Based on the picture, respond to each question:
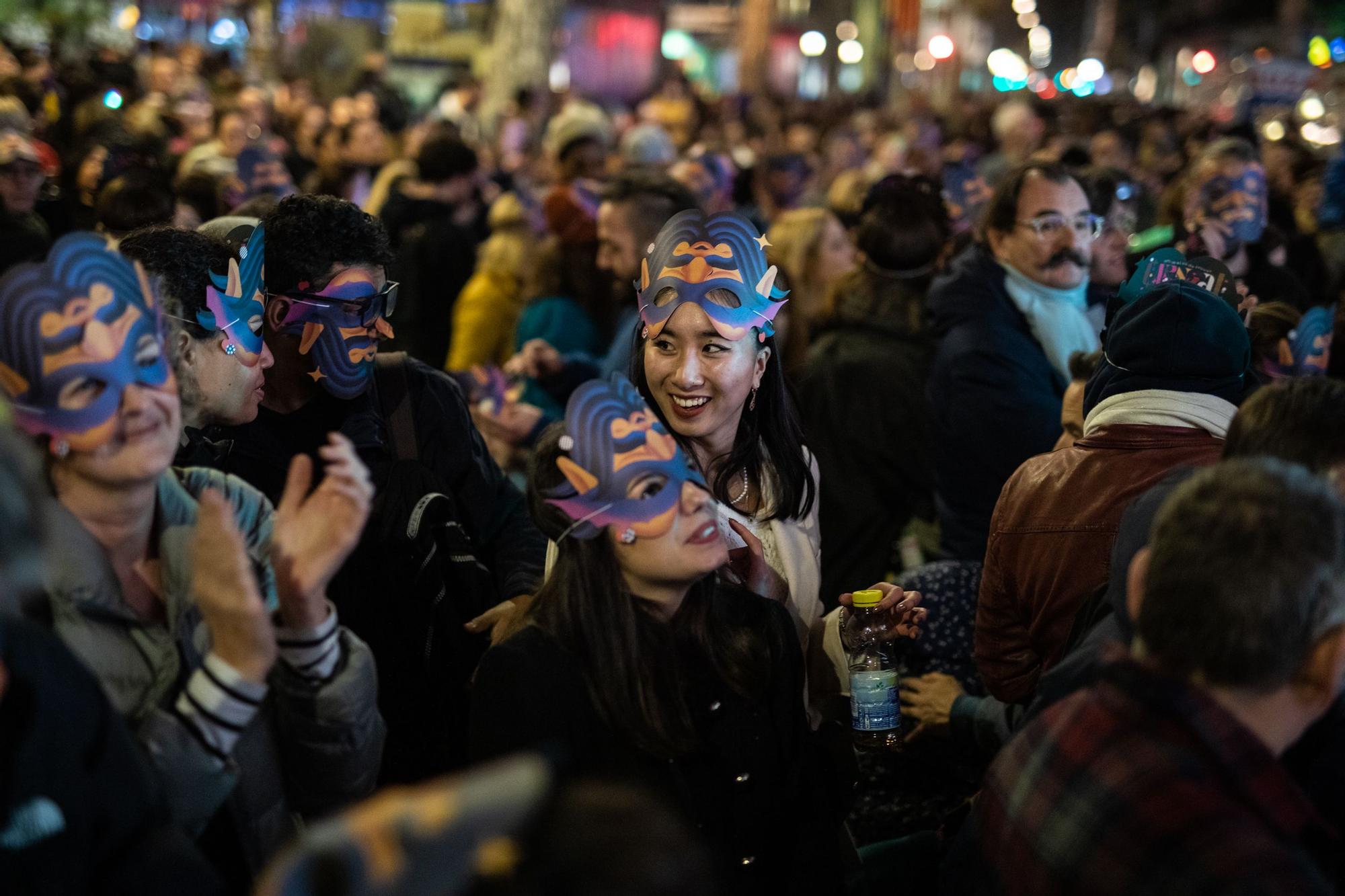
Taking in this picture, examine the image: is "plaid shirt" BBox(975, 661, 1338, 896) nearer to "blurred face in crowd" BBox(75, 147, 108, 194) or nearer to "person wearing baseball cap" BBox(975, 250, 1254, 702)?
"person wearing baseball cap" BBox(975, 250, 1254, 702)

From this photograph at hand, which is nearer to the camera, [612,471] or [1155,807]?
[1155,807]

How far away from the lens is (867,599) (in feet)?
9.96

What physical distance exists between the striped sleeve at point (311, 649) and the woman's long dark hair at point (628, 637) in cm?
42

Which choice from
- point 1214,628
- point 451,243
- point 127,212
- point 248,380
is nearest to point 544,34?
point 451,243

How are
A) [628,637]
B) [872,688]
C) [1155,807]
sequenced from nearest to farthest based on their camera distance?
[1155,807] < [628,637] < [872,688]

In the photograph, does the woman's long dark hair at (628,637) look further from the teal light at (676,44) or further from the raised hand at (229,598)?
the teal light at (676,44)

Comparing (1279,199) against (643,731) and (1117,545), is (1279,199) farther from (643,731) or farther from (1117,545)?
(643,731)

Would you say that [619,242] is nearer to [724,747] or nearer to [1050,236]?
[1050,236]

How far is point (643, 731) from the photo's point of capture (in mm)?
2498

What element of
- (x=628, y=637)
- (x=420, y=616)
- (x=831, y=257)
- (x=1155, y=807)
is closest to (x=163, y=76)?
(x=831, y=257)

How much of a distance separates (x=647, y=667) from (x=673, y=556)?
0.22 meters

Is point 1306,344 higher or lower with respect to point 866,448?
higher

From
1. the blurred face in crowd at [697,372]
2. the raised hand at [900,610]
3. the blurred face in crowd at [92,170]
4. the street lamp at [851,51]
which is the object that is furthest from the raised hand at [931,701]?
the street lamp at [851,51]

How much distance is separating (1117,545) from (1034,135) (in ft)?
34.1
